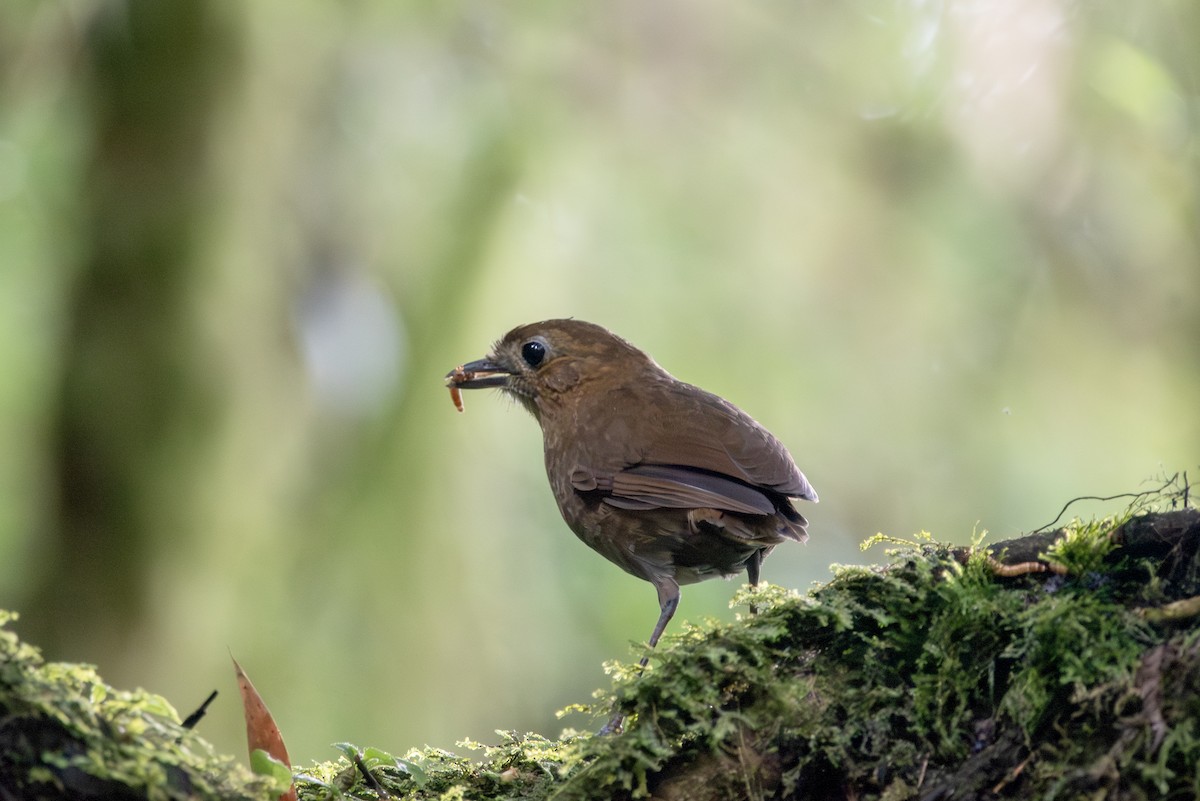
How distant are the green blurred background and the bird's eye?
3.63ft

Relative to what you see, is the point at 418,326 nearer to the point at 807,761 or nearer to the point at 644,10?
the point at 644,10

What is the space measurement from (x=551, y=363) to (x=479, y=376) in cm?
32

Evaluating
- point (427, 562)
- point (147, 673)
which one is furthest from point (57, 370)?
point (427, 562)

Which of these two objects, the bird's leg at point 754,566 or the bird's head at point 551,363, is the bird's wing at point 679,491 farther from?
the bird's head at point 551,363

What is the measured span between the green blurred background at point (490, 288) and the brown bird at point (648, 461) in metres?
1.18

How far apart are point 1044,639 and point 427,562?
401cm

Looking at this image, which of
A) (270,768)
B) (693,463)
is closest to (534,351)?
(693,463)

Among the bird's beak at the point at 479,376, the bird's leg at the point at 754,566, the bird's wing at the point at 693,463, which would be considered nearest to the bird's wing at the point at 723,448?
the bird's wing at the point at 693,463

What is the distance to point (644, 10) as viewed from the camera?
6.24m

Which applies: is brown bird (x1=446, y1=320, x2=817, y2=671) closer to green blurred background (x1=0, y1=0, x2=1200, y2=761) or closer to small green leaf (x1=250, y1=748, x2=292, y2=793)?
green blurred background (x1=0, y1=0, x2=1200, y2=761)

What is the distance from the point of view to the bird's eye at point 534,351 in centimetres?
449

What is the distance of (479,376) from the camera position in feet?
14.8

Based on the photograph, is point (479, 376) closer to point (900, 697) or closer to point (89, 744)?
point (900, 697)

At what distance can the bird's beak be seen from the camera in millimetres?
4516
